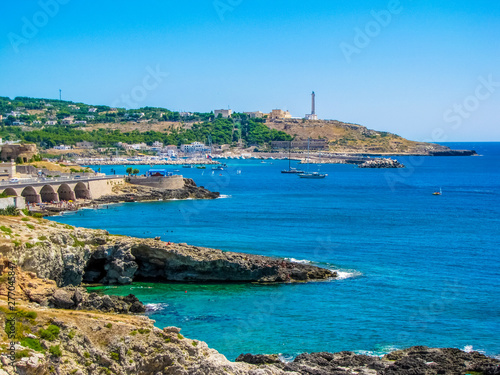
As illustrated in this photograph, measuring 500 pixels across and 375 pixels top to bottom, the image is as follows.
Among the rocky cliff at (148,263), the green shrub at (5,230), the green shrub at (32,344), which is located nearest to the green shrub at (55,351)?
the green shrub at (32,344)

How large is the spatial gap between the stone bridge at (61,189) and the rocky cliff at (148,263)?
2995cm

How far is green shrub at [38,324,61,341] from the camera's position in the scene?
1662cm

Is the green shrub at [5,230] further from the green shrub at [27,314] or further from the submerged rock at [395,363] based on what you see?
the submerged rock at [395,363]

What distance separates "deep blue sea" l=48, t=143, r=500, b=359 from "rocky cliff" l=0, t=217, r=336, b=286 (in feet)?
3.14

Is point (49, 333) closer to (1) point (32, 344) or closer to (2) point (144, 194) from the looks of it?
(1) point (32, 344)

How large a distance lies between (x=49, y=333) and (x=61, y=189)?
54.2 m

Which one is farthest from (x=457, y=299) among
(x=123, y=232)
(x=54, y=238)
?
(x=123, y=232)

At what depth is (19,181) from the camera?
62.2m

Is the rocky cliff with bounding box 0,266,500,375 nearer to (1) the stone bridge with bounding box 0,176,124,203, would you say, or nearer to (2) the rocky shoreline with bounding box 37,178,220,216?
(1) the stone bridge with bounding box 0,176,124,203

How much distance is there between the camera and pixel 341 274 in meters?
34.6

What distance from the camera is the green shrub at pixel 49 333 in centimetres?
1662

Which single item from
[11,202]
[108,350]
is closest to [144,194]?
[11,202]

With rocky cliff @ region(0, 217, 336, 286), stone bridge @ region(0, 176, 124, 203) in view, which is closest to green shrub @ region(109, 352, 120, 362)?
rocky cliff @ region(0, 217, 336, 286)

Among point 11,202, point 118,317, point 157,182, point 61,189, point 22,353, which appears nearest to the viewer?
point 22,353
